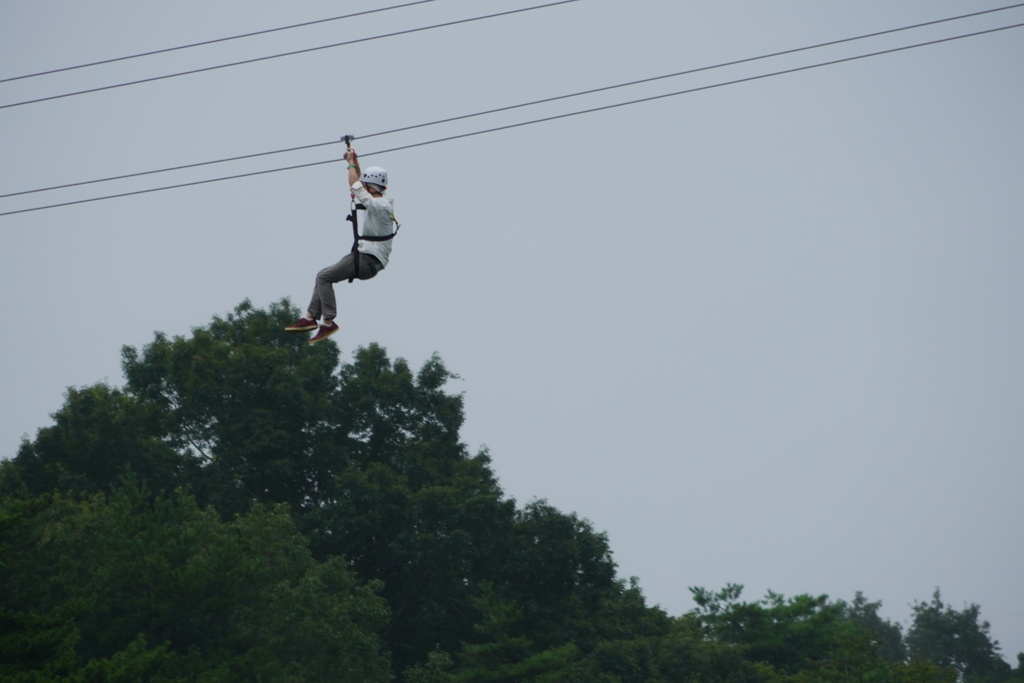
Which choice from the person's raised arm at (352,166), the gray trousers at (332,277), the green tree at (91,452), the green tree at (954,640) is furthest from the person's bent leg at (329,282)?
the green tree at (954,640)

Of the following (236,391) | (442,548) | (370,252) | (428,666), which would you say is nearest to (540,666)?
(428,666)

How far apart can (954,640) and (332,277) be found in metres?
99.3

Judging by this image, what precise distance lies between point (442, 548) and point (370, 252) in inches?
1242

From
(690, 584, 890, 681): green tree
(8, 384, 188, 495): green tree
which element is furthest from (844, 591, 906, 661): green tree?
(8, 384, 188, 495): green tree

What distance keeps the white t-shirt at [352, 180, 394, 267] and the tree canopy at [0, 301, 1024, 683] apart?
1685cm

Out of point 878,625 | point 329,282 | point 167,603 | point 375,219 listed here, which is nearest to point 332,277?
point 329,282

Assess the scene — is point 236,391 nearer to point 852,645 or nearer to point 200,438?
point 200,438

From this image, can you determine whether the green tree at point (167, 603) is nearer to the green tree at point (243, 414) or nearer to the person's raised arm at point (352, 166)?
the green tree at point (243, 414)

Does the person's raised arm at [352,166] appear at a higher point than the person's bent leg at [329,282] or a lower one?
higher

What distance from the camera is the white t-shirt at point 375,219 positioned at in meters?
12.2

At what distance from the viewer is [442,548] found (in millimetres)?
42781

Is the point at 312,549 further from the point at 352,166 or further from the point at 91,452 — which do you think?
the point at 352,166

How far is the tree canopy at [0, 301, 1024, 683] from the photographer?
29.4 metres

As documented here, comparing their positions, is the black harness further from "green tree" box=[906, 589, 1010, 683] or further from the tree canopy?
"green tree" box=[906, 589, 1010, 683]
